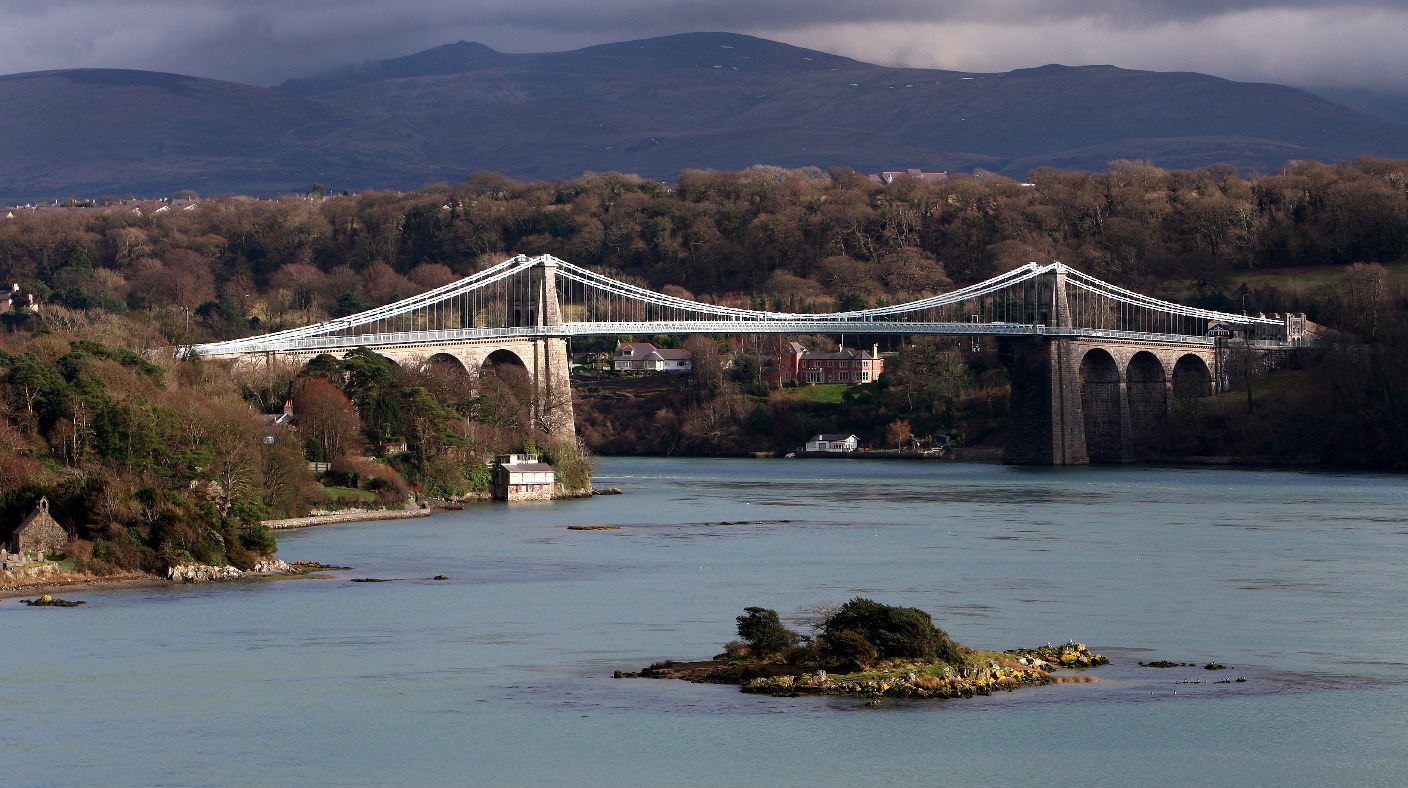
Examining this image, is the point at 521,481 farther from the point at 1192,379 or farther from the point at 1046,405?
the point at 1192,379

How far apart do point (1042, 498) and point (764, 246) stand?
45825 millimetres

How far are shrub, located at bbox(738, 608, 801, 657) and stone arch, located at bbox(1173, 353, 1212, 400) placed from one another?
189 feet

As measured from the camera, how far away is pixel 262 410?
49.1 m

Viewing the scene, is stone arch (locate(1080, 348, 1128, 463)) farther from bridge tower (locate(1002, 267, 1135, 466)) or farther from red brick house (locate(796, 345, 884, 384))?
red brick house (locate(796, 345, 884, 384))

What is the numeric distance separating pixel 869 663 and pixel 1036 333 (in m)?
54.7

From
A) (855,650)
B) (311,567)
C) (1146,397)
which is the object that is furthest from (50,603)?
(1146,397)

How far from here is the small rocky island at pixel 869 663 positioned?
68.2 ft

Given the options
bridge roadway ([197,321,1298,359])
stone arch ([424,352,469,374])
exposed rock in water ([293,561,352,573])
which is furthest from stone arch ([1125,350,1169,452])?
exposed rock in water ([293,561,352,573])

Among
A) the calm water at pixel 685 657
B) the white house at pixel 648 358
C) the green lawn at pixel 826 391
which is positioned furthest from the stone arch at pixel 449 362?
the white house at pixel 648 358

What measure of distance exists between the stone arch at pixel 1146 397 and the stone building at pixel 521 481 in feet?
102

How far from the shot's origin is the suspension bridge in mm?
67438

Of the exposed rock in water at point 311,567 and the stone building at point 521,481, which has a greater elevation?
the stone building at point 521,481

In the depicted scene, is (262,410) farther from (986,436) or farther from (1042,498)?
(986,436)

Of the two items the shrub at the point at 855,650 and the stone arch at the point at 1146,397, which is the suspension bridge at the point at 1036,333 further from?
the shrub at the point at 855,650
